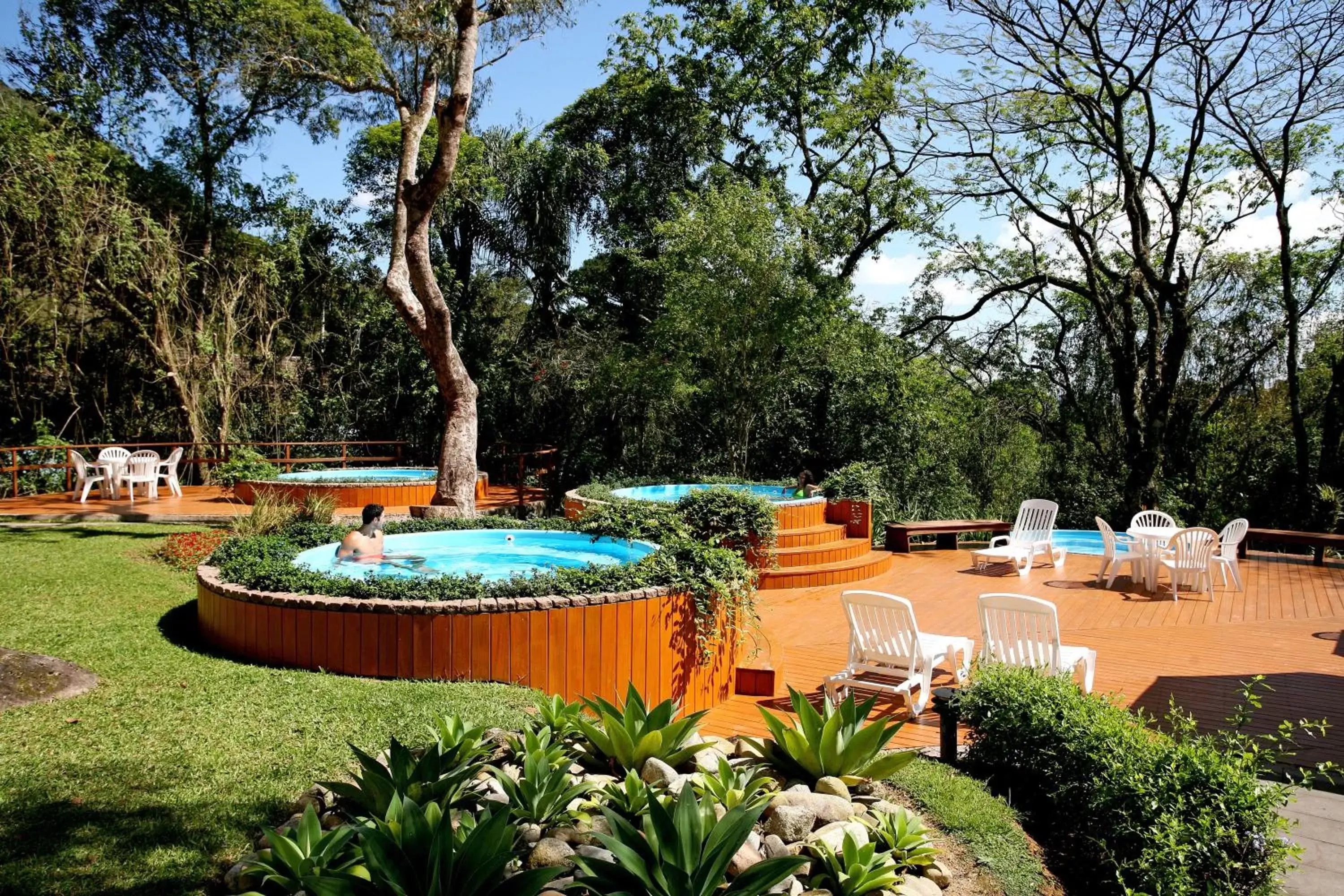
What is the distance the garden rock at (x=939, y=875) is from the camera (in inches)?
113

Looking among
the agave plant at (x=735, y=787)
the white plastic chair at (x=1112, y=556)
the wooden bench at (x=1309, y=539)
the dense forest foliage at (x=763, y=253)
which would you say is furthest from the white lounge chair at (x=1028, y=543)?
the agave plant at (x=735, y=787)

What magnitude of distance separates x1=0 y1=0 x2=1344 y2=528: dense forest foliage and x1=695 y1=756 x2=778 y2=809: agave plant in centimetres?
1008

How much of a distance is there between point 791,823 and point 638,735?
82cm

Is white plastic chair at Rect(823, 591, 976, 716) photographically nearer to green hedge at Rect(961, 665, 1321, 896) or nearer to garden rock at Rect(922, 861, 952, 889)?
green hedge at Rect(961, 665, 1321, 896)

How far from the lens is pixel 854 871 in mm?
2641

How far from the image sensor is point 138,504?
43.1 ft

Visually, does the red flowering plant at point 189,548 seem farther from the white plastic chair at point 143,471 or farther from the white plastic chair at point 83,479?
the white plastic chair at point 83,479

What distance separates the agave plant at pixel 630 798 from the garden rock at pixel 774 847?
39 centimetres

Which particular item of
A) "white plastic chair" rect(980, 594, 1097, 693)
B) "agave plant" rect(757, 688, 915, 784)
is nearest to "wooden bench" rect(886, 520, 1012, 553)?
"white plastic chair" rect(980, 594, 1097, 693)

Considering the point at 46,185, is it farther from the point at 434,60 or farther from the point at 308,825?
the point at 308,825

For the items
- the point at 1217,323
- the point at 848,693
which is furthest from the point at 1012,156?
the point at 848,693

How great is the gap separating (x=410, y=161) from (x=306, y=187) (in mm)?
10428

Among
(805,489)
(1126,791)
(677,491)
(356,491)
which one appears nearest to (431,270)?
(356,491)

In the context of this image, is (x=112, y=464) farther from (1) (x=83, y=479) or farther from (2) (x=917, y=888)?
(2) (x=917, y=888)
